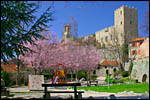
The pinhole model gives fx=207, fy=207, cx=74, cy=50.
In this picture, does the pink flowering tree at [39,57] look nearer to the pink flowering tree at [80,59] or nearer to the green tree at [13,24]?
the pink flowering tree at [80,59]

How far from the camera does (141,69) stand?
22.6m

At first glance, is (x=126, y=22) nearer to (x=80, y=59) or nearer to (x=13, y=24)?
(x=80, y=59)

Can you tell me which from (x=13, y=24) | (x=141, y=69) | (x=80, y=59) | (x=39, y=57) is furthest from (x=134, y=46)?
(x=13, y=24)

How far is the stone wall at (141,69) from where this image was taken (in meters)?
21.8

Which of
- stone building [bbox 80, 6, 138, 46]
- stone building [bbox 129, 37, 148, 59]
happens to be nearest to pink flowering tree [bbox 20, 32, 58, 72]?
stone building [bbox 129, 37, 148, 59]

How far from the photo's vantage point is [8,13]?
7.66 m

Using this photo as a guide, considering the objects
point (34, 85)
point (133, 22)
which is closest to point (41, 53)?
point (34, 85)

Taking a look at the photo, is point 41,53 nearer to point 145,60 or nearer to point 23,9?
point 23,9

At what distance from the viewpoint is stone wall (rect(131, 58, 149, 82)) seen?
21816 millimetres

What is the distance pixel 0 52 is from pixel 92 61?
17170 millimetres

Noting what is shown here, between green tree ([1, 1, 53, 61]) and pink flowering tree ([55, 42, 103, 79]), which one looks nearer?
green tree ([1, 1, 53, 61])

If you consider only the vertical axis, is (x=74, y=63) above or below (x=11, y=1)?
below

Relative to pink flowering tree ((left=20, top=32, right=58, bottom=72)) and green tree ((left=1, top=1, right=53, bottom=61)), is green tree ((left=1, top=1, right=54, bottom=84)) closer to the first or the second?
green tree ((left=1, top=1, right=53, bottom=61))

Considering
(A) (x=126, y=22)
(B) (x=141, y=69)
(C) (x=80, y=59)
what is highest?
(A) (x=126, y=22)
